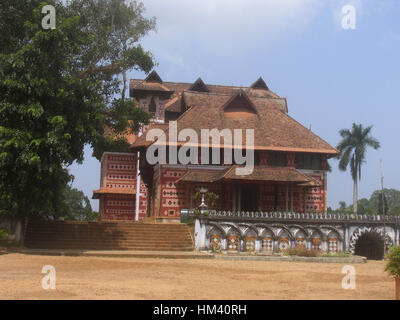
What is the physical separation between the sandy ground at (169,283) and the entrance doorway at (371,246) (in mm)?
12743

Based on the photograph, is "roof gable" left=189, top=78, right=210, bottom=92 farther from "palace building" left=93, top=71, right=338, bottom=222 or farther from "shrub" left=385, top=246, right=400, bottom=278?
"shrub" left=385, top=246, right=400, bottom=278

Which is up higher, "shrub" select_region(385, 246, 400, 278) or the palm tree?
the palm tree

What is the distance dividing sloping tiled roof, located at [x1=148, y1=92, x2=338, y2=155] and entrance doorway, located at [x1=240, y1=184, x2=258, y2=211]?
2.91 m

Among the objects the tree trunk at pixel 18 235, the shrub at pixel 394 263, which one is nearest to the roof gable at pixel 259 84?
the tree trunk at pixel 18 235

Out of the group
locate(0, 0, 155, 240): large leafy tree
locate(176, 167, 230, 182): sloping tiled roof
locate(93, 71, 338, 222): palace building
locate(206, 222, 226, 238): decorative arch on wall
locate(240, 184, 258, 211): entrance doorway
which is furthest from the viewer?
locate(240, 184, 258, 211): entrance doorway

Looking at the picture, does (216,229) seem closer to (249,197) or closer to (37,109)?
(249,197)

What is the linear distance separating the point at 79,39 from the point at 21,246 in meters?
9.82

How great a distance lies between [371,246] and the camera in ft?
90.8

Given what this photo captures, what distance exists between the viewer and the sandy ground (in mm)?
9422

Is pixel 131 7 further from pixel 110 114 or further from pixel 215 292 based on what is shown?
pixel 215 292

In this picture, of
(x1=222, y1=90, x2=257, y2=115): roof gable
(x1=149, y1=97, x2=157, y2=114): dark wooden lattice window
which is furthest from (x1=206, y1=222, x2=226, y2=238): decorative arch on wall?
(x1=149, y1=97, x2=157, y2=114): dark wooden lattice window

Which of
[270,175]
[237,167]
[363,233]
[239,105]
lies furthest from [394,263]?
[239,105]

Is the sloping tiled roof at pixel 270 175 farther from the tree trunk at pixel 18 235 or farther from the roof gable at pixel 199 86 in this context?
the roof gable at pixel 199 86

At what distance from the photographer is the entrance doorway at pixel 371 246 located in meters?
26.4
